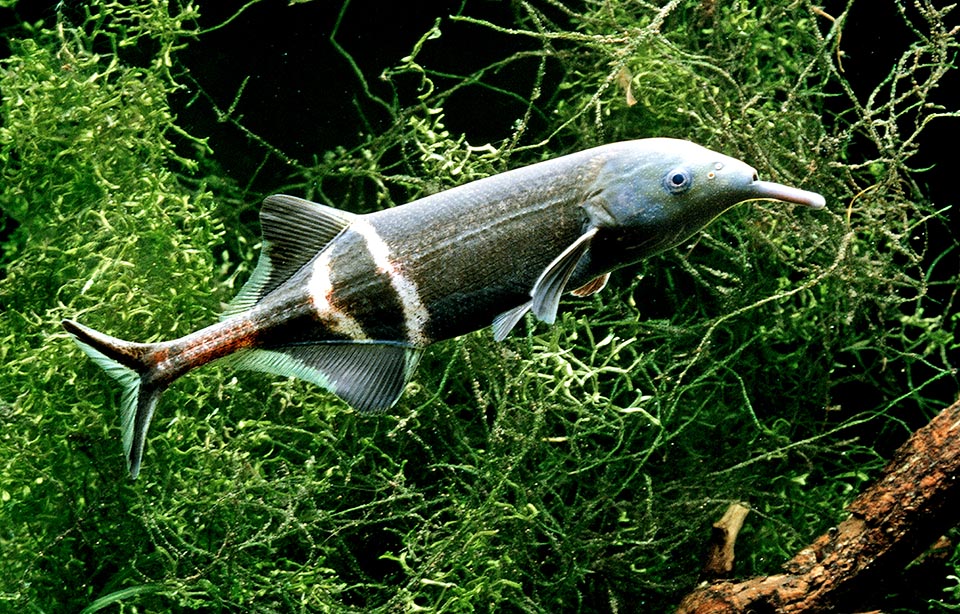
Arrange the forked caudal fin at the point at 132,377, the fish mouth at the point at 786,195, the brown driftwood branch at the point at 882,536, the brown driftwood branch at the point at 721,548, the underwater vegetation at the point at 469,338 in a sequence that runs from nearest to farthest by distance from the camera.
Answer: the fish mouth at the point at 786,195 → the forked caudal fin at the point at 132,377 → the brown driftwood branch at the point at 882,536 → the underwater vegetation at the point at 469,338 → the brown driftwood branch at the point at 721,548

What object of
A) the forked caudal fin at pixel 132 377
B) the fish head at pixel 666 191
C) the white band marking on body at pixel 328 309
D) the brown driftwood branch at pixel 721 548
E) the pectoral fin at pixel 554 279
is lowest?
the brown driftwood branch at pixel 721 548

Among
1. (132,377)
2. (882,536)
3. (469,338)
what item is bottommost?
(882,536)

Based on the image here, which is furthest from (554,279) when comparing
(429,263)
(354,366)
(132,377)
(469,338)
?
(469,338)

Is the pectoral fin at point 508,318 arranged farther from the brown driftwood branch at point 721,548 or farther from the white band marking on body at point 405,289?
the brown driftwood branch at point 721,548

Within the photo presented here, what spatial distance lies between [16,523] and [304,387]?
0.95m

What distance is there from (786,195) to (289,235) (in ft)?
2.82

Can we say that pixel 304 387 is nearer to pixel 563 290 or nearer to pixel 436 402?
pixel 436 402

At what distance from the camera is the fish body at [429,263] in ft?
5.10

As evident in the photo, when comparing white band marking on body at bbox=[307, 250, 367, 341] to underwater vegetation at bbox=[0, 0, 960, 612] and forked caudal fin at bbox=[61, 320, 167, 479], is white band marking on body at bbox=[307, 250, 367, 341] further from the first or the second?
underwater vegetation at bbox=[0, 0, 960, 612]

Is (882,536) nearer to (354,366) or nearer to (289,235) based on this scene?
(354,366)

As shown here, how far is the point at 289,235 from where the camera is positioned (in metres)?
1.68

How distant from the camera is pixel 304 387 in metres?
2.91

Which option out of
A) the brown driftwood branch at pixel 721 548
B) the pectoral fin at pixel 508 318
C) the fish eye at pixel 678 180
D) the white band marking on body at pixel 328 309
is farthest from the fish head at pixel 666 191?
the brown driftwood branch at pixel 721 548

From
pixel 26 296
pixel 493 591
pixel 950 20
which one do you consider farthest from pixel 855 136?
pixel 26 296
